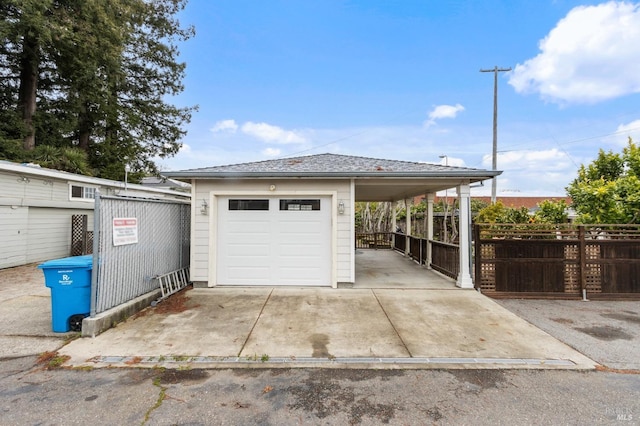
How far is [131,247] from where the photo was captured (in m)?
4.80

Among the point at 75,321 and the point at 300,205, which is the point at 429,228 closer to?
the point at 300,205

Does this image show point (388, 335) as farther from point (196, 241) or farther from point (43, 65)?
point (43, 65)

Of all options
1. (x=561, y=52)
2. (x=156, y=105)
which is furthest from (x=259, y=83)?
(x=561, y=52)

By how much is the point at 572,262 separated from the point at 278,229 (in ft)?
19.7

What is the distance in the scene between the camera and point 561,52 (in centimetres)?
1027

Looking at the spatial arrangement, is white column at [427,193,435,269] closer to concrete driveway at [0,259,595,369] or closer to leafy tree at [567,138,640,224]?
concrete driveway at [0,259,595,369]

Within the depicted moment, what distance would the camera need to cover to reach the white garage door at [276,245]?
21.4 ft

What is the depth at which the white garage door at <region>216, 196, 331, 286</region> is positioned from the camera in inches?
257

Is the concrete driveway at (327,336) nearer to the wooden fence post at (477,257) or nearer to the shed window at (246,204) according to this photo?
the wooden fence post at (477,257)

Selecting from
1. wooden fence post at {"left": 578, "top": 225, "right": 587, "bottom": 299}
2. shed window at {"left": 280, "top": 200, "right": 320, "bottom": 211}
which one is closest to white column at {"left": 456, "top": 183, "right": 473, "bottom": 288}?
wooden fence post at {"left": 578, "top": 225, "right": 587, "bottom": 299}

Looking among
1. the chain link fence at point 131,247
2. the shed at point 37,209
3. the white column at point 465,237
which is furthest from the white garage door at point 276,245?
the shed at point 37,209

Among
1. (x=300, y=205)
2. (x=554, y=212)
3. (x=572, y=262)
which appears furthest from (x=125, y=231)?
(x=554, y=212)

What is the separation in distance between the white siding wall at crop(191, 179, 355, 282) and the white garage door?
0.23 m

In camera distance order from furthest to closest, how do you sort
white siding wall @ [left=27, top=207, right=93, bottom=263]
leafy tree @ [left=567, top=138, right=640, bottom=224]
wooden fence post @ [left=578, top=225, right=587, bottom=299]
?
white siding wall @ [left=27, top=207, right=93, bottom=263]
leafy tree @ [left=567, top=138, right=640, bottom=224]
wooden fence post @ [left=578, top=225, right=587, bottom=299]
